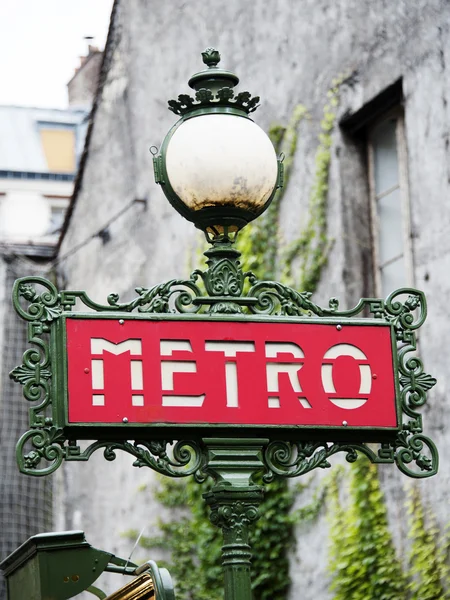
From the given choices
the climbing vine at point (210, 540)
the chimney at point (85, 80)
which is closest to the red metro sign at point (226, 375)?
the climbing vine at point (210, 540)

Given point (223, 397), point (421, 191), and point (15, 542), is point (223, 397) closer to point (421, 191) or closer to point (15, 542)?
point (421, 191)

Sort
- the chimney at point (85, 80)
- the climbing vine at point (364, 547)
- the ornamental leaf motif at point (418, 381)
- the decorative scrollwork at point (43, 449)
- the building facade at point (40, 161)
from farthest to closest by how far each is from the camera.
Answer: the building facade at point (40, 161), the chimney at point (85, 80), the climbing vine at point (364, 547), the ornamental leaf motif at point (418, 381), the decorative scrollwork at point (43, 449)

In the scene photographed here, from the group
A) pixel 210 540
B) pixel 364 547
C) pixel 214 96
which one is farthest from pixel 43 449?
pixel 210 540

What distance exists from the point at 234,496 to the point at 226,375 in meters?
0.37

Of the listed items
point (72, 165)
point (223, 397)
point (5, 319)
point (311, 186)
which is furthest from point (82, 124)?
point (223, 397)

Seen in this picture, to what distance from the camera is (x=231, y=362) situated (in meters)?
4.23

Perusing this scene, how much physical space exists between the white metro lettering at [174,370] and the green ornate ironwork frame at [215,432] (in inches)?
3.7

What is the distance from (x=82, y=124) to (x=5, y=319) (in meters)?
17.6

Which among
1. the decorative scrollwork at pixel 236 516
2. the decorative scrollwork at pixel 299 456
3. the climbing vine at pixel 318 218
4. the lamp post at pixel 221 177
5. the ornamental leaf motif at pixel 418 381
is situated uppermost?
the climbing vine at pixel 318 218

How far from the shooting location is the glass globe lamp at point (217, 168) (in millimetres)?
4348

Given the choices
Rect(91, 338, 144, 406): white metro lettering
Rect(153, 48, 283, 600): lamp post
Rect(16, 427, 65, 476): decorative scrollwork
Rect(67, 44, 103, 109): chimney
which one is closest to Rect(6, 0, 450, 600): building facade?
Rect(153, 48, 283, 600): lamp post

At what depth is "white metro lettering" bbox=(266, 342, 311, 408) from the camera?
420 centimetres

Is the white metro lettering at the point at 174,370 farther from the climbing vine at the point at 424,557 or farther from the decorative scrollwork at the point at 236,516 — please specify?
the climbing vine at the point at 424,557

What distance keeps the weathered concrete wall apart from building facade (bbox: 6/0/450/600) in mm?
15
